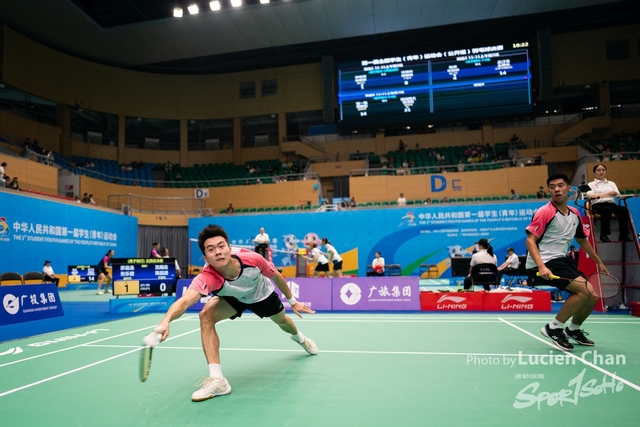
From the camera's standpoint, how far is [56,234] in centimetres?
2150

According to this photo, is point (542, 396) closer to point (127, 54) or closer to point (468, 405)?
point (468, 405)

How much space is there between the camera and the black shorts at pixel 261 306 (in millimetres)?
4512

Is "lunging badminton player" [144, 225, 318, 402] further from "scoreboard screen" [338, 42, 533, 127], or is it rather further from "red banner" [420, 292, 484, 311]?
"scoreboard screen" [338, 42, 533, 127]

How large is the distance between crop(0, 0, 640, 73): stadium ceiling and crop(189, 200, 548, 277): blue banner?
12.3 meters

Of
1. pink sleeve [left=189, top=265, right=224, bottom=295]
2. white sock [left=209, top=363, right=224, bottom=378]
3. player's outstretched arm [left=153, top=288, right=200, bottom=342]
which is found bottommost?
white sock [left=209, top=363, right=224, bottom=378]

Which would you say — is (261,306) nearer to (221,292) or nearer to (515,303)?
(221,292)

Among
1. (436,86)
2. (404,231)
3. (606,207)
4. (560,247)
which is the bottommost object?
(560,247)

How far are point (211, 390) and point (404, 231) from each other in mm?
21072

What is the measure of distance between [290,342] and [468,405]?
3548 millimetres

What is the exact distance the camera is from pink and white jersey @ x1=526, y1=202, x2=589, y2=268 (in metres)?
5.48

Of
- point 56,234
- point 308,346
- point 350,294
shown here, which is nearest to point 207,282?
point 308,346

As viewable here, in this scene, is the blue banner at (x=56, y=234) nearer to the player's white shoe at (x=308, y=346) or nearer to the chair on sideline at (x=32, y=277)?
the chair on sideline at (x=32, y=277)

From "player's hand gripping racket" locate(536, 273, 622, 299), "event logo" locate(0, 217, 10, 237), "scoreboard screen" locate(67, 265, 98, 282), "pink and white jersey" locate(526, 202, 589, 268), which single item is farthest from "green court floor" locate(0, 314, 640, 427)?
"scoreboard screen" locate(67, 265, 98, 282)

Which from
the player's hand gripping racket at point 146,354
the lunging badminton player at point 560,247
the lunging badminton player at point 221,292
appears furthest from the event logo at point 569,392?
the player's hand gripping racket at point 146,354
